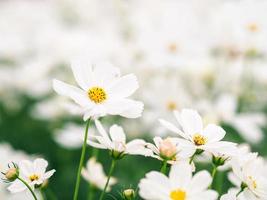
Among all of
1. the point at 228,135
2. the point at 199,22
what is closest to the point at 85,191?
the point at 228,135

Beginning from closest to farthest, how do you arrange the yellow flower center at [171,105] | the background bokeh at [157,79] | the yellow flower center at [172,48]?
the yellow flower center at [171,105] → the background bokeh at [157,79] → the yellow flower center at [172,48]

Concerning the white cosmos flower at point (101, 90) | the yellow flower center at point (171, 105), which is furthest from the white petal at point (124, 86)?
the yellow flower center at point (171, 105)

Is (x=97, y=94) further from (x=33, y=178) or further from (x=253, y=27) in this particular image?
(x=253, y=27)

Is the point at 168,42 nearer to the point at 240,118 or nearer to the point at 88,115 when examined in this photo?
the point at 240,118

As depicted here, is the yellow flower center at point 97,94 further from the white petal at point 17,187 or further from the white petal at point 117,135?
the white petal at point 17,187

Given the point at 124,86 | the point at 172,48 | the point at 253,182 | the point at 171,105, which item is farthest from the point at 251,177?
the point at 172,48

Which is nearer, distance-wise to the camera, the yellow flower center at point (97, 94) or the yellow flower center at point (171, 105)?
the yellow flower center at point (97, 94)
